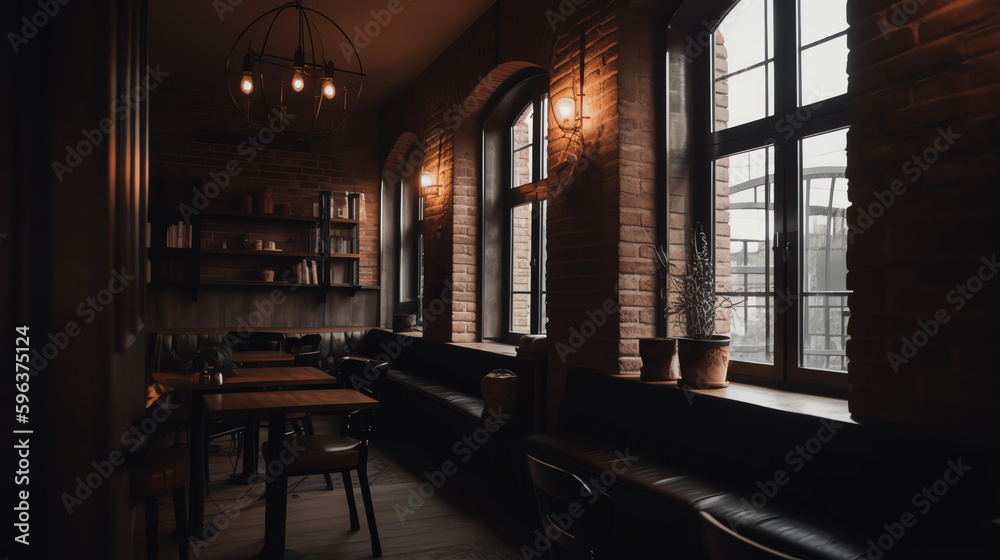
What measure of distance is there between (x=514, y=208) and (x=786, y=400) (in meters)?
3.29

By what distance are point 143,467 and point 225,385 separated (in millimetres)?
951

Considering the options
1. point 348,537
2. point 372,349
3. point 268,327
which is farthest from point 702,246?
point 268,327

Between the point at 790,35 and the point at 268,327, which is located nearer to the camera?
the point at 790,35

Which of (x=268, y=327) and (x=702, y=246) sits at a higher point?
(x=702, y=246)

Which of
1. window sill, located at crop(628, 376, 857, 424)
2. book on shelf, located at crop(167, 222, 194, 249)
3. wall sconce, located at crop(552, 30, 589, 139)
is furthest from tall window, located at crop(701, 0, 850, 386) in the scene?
book on shelf, located at crop(167, 222, 194, 249)

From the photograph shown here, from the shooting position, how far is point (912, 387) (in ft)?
6.48

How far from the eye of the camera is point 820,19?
273cm

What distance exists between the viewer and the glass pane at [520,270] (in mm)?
5316

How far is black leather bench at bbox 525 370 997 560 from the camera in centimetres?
183

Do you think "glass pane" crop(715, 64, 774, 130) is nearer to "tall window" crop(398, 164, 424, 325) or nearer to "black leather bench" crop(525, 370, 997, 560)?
"black leather bench" crop(525, 370, 997, 560)

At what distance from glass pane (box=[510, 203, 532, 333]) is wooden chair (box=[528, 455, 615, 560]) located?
3308 millimetres

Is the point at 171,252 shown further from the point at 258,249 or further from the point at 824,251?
the point at 824,251

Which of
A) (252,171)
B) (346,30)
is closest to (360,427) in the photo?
(346,30)

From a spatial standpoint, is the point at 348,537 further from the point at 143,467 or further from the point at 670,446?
the point at 670,446
